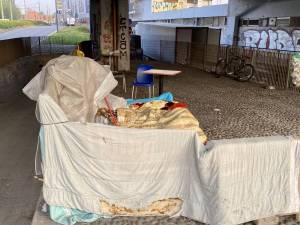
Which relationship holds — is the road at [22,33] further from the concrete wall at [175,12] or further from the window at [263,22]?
the window at [263,22]

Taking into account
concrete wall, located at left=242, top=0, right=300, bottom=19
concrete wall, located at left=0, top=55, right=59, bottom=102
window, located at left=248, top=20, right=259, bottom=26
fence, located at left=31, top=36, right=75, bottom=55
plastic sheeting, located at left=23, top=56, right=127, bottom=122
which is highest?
concrete wall, located at left=242, top=0, right=300, bottom=19

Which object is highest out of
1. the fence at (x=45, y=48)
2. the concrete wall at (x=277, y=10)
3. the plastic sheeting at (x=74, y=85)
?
the concrete wall at (x=277, y=10)

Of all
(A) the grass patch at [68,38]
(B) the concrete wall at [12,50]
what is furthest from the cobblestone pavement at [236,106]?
(A) the grass patch at [68,38]

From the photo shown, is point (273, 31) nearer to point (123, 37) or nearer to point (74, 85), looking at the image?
point (123, 37)

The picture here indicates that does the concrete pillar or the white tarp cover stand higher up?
the concrete pillar

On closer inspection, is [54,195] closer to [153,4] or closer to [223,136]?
[223,136]

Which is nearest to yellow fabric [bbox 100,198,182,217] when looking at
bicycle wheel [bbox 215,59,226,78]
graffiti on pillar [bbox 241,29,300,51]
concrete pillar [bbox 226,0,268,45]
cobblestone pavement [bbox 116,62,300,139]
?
cobblestone pavement [bbox 116,62,300,139]

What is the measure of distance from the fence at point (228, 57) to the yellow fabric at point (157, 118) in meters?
7.35

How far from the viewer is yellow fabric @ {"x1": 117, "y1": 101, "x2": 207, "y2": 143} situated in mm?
3538

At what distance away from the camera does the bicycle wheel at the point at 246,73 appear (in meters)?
11.6

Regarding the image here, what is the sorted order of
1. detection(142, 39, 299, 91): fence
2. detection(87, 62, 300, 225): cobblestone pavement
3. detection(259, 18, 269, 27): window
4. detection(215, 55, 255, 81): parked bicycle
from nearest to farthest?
detection(87, 62, 300, 225): cobblestone pavement, detection(142, 39, 299, 91): fence, detection(215, 55, 255, 81): parked bicycle, detection(259, 18, 269, 27): window

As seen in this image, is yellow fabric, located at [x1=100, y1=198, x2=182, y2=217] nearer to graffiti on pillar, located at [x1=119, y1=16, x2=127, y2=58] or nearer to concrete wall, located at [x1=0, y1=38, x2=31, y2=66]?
graffiti on pillar, located at [x1=119, y1=16, x2=127, y2=58]

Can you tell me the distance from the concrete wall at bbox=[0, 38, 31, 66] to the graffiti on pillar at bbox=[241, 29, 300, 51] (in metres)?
15.5

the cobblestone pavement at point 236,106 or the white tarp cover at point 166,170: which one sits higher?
the white tarp cover at point 166,170
